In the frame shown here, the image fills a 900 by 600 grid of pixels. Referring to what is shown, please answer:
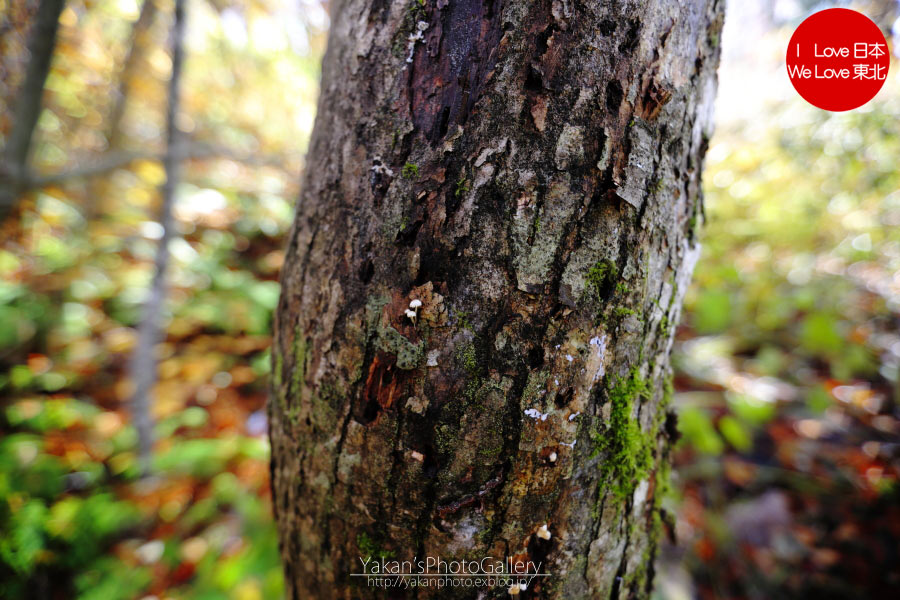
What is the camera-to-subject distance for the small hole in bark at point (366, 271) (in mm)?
689

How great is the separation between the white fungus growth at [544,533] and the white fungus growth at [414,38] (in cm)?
88

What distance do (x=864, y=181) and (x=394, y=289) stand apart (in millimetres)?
3902

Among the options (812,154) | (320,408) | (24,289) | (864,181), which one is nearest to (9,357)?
(24,289)

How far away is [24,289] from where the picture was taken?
3.83 metres

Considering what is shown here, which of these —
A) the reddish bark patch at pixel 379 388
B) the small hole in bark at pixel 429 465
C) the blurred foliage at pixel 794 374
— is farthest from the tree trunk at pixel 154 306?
the blurred foliage at pixel 794 374

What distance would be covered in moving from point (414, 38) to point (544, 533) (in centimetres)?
93

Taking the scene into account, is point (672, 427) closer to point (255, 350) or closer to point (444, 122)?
point (444, 122)

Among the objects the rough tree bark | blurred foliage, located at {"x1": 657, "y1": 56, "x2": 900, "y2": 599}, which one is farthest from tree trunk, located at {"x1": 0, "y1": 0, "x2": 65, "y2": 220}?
blurred foliage, located at {"x1": 657, "y1": 56, "x2": 900, "y2": 599}

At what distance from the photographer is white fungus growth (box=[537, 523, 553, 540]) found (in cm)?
69

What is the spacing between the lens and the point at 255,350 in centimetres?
407

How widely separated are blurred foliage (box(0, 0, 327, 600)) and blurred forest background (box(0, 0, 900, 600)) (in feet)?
0.06

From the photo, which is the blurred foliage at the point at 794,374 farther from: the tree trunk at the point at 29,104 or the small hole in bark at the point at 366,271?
the tree trunk at the point at 29,104

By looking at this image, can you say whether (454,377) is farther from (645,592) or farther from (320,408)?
(645,592)

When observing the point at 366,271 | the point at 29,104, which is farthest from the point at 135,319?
the point at 366,271
